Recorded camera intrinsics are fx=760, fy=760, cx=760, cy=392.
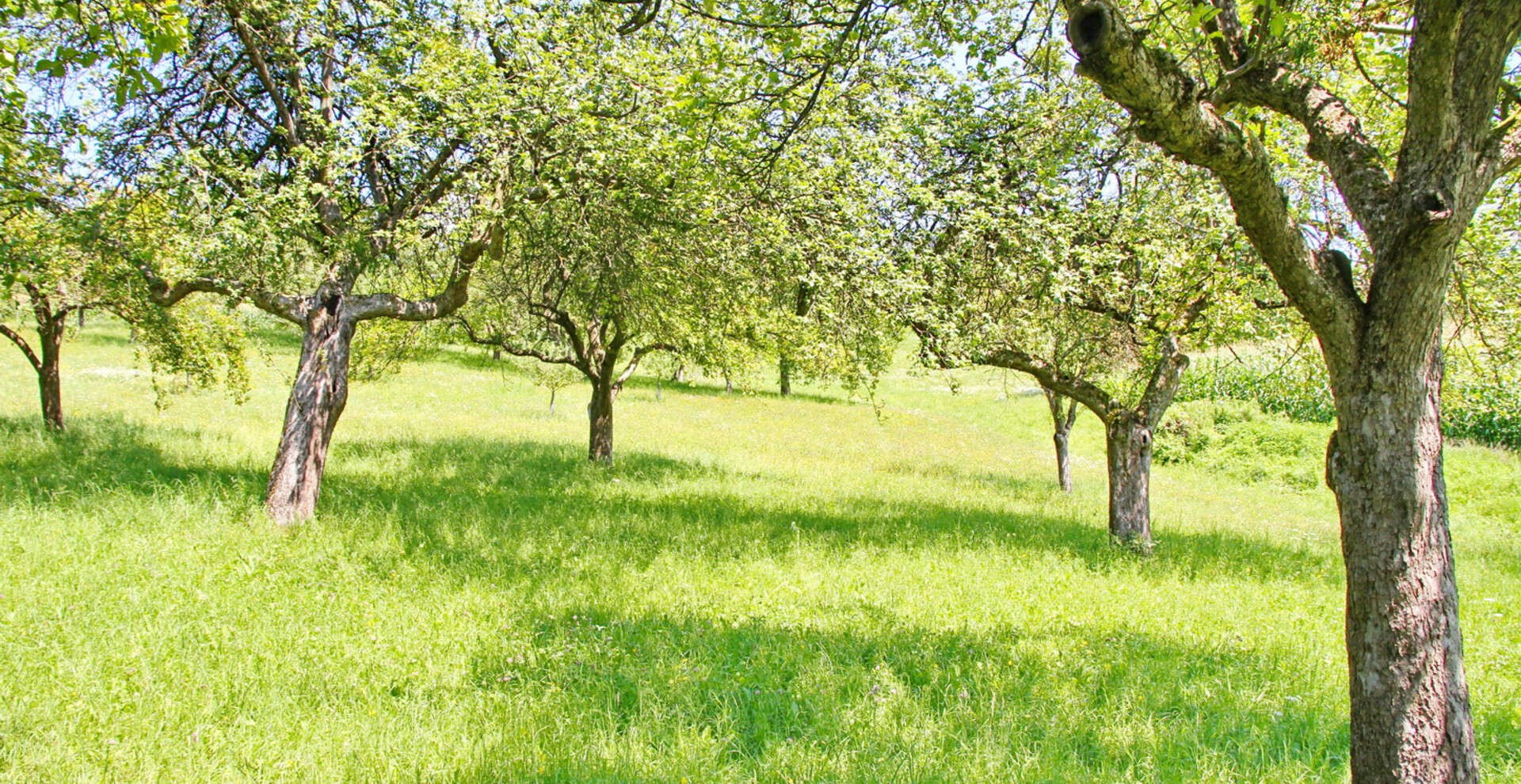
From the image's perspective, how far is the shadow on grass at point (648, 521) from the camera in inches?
376

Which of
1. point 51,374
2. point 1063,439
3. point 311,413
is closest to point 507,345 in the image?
point 311,413

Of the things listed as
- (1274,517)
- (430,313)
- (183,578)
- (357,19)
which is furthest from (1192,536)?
(357,19)

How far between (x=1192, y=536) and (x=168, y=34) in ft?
49.2

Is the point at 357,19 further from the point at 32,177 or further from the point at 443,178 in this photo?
the point at 32,177

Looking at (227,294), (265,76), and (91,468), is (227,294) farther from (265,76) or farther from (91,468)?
(91,468)

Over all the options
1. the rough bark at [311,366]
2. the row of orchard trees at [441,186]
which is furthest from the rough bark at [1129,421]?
the rough bark at [311,366]

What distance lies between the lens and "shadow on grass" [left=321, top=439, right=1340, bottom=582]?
31.4ft

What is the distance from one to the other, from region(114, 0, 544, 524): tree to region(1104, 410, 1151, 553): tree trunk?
9.64m

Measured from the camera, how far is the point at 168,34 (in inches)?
164

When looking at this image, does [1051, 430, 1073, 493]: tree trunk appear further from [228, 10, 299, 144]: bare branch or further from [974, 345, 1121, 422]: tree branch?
[228, 10, 299, 144]: bare branch

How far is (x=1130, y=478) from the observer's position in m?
11.8

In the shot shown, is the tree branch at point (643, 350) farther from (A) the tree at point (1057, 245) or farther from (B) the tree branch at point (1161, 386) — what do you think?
(B) the tree branch at point (1161, 386)

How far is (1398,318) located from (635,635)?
555 cm

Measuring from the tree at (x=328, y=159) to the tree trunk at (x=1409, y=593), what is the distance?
7837 millimetres
